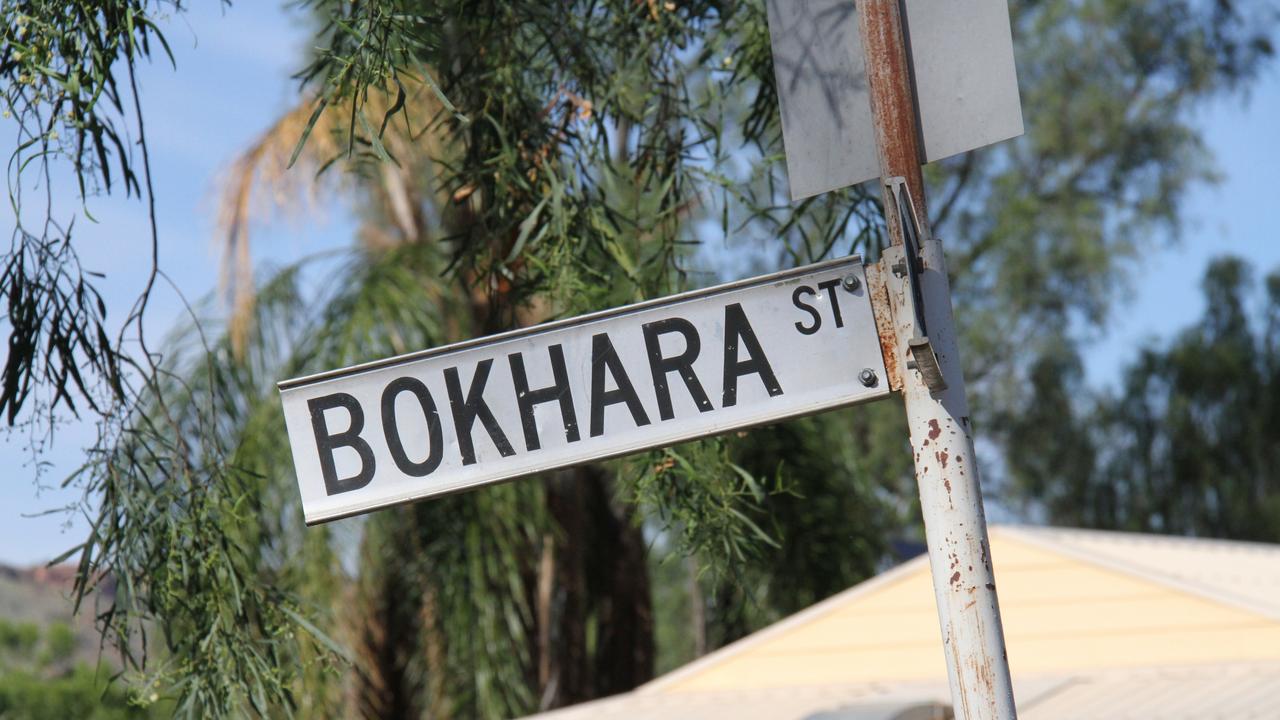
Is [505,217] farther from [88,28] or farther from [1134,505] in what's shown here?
[1134,505]

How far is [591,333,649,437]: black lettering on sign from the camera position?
98.1 inches

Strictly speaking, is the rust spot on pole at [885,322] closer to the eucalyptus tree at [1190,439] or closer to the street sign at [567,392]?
the street sign at [567,392]

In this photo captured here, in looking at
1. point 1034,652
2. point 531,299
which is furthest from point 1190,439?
point 531,299

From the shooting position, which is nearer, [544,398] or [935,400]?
[935,400]

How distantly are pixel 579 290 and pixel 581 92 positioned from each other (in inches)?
29.2

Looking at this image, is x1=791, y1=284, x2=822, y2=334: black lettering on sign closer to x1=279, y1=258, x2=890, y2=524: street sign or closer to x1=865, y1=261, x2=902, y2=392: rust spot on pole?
x1=279, y1=258, x2=890, y2=524: street sign

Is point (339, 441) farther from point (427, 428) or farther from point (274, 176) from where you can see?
point (274, 176)

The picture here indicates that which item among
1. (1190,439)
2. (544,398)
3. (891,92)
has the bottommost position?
(1190,439)

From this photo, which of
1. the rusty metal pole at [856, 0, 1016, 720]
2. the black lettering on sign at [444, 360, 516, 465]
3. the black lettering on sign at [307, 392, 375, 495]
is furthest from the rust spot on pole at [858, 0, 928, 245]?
the black lettering on sign at [307, 392, 375, 495]

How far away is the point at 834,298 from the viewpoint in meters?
2.44

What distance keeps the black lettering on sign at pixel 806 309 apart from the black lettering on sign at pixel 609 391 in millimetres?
320

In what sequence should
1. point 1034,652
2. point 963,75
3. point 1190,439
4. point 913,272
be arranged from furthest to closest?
1. point 1190,439
2. point 1034,652
3. point 963,75
4. point 913,272

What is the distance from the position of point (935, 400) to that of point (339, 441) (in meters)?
1.06

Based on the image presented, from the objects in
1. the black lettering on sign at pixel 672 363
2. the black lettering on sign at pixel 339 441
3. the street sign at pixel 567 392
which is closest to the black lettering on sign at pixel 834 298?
→ the street sign at pixel 567 392
